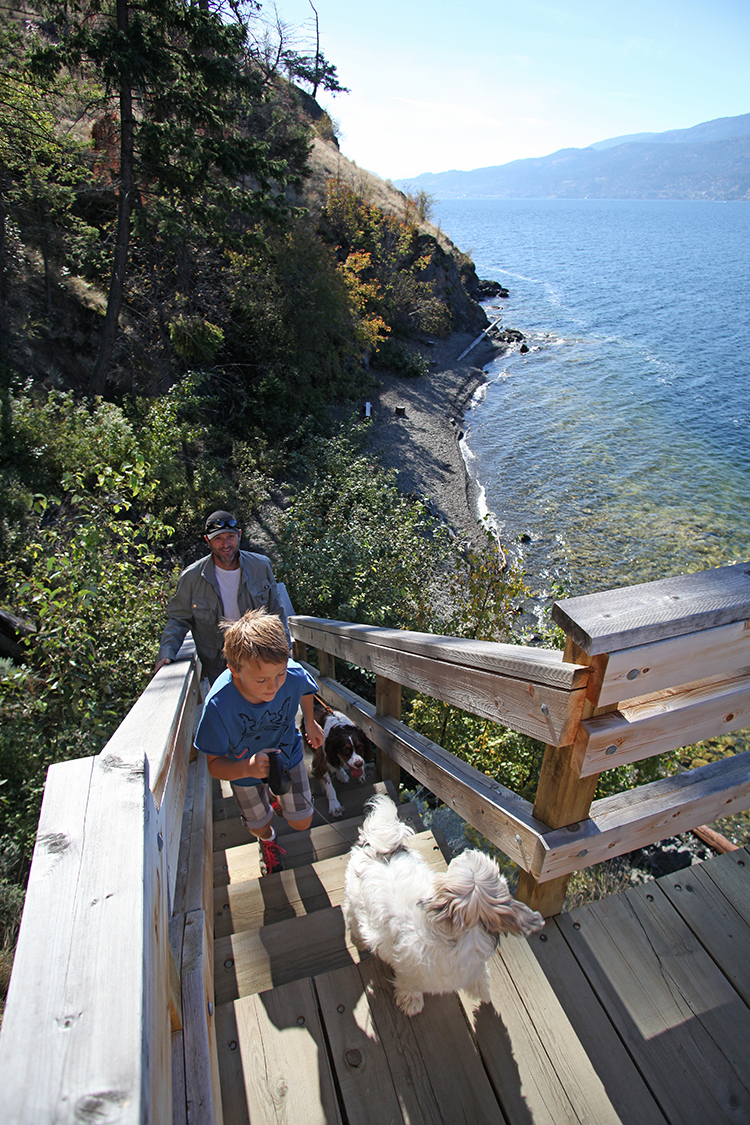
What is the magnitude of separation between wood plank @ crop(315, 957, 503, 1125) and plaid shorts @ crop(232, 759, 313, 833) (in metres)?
0.91

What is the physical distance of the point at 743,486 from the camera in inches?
723

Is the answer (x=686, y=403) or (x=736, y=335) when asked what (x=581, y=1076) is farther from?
(x=736, y=335)

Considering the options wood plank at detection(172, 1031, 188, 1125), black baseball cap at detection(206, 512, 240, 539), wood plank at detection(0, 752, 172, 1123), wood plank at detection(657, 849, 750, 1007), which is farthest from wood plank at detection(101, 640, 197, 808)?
wood plank at detection(657, 849, 750, 1007)

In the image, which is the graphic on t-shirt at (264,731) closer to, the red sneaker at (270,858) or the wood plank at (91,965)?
the red sneaker at (270,858)

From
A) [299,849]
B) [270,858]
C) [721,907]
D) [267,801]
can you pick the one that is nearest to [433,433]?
[299,849]

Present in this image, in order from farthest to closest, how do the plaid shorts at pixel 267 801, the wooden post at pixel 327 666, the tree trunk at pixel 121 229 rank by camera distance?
the tree trunk at pixel 121 229 < the wooden post at pixel 327 666 < the plaid shorts at pixel 267 801

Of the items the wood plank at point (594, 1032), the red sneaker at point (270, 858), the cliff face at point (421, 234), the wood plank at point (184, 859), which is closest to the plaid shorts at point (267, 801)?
the red sneaker at point (270, 858)

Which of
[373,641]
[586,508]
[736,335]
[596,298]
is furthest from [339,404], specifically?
[596,298]

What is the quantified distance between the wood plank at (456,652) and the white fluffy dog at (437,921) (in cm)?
65

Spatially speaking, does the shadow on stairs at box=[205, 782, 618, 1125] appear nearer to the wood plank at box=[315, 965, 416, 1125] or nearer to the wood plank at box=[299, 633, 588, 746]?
Answer: the wood plank at box=[315, 965, 416, 1125]

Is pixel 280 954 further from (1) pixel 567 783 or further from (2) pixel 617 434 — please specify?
(2) pixel 617 434

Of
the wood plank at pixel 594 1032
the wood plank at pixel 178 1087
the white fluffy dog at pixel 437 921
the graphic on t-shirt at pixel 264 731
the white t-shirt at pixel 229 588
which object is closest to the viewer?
the wood plank at pixel 178 1087

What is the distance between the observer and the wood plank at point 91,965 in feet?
2.14

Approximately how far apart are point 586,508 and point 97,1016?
17.7 meters
